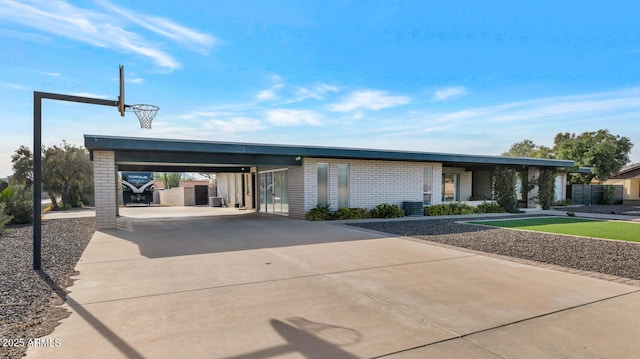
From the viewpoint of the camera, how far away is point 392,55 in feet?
49.8

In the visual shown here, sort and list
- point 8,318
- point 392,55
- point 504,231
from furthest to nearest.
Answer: point 392,55 < point 504,231 < point 8,318

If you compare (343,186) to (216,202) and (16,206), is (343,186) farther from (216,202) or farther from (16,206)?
(216,202)

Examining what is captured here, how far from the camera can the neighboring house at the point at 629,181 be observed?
31.3 meters

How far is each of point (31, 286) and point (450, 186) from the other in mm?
22054

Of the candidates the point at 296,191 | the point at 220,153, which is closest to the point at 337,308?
the point at 220,153

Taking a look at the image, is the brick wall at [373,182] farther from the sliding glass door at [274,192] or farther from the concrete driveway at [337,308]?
the concrete driveway at [337,308]

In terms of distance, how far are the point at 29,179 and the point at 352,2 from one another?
25.6m

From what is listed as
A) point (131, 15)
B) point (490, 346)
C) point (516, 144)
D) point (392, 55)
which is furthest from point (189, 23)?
point (516, 144)

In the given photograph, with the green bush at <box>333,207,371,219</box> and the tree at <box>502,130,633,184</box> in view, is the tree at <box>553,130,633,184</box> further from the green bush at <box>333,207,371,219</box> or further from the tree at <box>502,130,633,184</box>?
the green bush at <box>333,207,371,219</box>

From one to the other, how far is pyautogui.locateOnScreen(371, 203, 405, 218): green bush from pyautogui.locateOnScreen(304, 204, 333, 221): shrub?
236cm

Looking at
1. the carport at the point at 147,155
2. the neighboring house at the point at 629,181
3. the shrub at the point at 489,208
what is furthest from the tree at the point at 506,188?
the neighboring house at the point at 629,181

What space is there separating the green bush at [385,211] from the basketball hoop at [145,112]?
10332mm

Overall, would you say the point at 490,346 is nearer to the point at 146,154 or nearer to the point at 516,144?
the point at 146,154

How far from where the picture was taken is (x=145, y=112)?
28.6 feet
